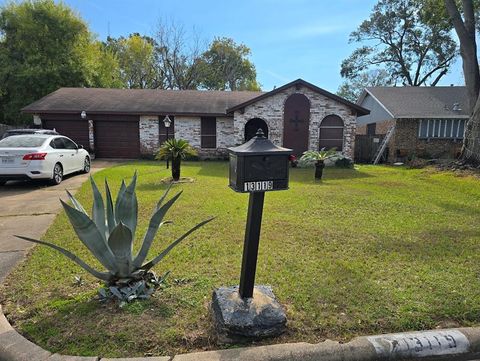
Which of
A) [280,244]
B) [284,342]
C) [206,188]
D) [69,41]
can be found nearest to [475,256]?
[280,244]

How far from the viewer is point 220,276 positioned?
3721mm

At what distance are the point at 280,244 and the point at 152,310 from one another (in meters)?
2.30

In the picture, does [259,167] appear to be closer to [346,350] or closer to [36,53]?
[346,350]

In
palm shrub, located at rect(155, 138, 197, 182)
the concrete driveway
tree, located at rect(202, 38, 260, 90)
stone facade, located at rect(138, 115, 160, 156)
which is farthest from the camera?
tree, located at rect(202, 38, 260, 90)

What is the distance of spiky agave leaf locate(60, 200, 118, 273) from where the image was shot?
2856mm

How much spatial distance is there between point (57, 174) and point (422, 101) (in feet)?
67.3

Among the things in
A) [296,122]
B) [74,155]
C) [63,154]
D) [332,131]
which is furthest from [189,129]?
[63,154]

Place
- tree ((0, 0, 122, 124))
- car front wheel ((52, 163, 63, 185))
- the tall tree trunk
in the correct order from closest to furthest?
1. car front wheel ((52, 163, 63, 185))
2. the tall tree trunk
3. tree ((0, 0, 122, 124))

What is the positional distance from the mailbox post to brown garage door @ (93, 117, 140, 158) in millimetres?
17099

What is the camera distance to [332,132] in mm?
17375

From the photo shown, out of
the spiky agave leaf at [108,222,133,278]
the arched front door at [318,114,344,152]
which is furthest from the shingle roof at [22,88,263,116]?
the spiky agave leaf at [108,222,133,278]

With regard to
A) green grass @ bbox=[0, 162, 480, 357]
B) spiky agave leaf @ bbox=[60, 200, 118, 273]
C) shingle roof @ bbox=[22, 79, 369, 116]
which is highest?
shingle roof @ bbox=[22, 79, 369, 116]

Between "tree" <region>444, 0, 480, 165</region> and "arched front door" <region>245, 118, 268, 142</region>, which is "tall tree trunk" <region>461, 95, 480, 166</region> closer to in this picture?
"tree" <region>444, 0, 480, 165</region>

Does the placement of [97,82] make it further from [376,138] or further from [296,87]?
[376,138]
